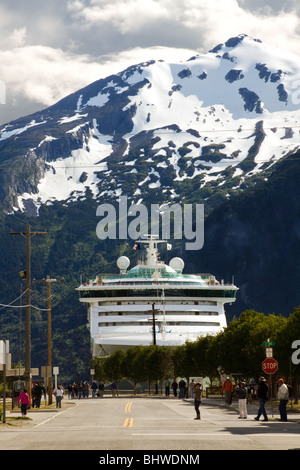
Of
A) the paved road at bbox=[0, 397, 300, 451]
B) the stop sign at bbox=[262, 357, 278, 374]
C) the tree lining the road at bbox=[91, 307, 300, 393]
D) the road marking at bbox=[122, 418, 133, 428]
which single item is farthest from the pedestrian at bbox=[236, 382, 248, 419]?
the tree lining the road at bbox=[91, 307, 300, 393]

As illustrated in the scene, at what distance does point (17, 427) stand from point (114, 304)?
95.2 meters

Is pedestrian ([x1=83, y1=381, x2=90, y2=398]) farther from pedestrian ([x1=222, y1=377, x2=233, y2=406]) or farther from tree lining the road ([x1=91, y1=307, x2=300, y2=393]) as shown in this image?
pedestrian ([x1=222, y1=377, x2=233, y2=406])

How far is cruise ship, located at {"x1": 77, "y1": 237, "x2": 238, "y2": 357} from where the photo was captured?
12862 cm

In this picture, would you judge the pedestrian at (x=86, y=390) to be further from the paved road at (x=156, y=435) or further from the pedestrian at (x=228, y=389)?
the paved road at (x=156, y=435)

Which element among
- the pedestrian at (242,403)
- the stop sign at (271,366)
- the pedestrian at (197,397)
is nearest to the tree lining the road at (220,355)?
the stop sign at (271,366)

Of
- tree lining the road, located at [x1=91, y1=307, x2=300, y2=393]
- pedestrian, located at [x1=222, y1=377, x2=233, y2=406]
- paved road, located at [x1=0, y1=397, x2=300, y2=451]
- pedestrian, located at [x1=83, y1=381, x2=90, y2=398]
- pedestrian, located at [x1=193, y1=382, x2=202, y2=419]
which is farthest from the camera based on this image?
pedestrian, located at [x1=83, y1=381, x2=90, y2=398]

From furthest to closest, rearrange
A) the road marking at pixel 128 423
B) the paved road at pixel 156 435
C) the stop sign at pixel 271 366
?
the stop sign at pixel 271 366 < the road marking at pixel 128 423 < the paved road at pixel 156 435

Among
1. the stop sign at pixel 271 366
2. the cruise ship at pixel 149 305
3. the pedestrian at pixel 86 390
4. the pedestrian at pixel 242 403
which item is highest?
the cruise ship at pixel 149 305

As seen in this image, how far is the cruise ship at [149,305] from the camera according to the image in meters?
129

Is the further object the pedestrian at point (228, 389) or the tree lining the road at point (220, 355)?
the tree lining the road at point (220, 355)

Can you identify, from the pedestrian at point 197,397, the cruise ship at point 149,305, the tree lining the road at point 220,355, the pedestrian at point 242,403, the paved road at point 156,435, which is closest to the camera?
the paved road at point 156,435

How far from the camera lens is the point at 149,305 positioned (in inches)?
5246
